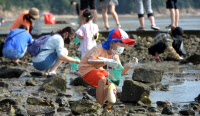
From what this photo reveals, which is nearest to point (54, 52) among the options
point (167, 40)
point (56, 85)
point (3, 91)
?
point (56, 85)

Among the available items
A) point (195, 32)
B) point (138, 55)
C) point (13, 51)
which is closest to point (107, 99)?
point (13, 51)

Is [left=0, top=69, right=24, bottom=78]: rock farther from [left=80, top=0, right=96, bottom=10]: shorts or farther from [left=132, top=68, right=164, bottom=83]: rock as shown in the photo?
[left=80, top=0, right=96, bottom=10]: shorts

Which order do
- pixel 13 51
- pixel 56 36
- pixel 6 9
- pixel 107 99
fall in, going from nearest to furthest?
1. pixel 107 99
2. pixel 56 36
3. pixel 13 51
4. pixel 6 9

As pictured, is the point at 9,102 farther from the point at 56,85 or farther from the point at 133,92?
the point at 133,92

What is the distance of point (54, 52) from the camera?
6.86 meters

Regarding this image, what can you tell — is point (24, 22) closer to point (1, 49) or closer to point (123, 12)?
point (1, 49)

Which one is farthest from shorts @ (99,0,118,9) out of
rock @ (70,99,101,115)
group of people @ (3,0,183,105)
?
rock @ (70,99,101,115)

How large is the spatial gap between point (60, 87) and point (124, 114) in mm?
1563

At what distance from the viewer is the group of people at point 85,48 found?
4.63 metres

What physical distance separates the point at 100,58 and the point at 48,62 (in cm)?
242

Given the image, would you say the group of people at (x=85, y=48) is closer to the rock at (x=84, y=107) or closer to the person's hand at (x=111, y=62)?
the person's hand at (x=111, y=62)

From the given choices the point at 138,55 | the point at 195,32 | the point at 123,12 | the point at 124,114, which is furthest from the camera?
the point at 123,12

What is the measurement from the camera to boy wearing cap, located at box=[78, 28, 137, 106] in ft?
14.9

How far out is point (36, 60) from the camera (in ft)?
22.2
